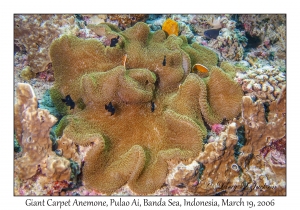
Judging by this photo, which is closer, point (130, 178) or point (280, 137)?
point (130, 178)

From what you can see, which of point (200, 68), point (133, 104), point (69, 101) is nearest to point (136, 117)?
point (133, 104)

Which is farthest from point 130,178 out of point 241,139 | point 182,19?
point 182,19

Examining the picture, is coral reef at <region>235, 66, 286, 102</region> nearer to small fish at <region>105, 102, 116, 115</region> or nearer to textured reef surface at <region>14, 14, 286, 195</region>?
textured reef surface at <region>14, 14, 286, 195</region>

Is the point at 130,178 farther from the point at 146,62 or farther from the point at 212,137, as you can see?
the point at 146,62

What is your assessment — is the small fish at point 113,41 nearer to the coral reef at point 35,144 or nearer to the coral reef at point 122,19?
the coral reef at point 122,19

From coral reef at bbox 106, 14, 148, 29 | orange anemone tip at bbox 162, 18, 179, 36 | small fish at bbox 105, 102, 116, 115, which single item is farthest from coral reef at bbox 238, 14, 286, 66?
small fish at bbox 105, 102, 116, 115

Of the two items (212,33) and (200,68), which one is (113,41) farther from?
(212,33)
